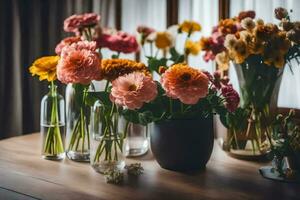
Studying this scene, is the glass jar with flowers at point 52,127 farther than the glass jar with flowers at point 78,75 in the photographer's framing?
Yes

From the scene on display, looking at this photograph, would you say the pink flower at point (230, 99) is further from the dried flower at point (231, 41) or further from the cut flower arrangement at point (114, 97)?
the dried flower at point (231, 41)

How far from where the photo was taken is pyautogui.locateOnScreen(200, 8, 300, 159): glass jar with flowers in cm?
141

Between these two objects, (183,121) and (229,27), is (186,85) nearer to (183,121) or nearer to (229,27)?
(183,121)

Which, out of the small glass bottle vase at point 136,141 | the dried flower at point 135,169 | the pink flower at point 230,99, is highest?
the pink flower at point 230,99

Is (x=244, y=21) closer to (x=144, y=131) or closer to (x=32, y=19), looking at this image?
(x=144, y=131)

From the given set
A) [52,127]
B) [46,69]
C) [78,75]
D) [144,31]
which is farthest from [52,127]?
[144,31]

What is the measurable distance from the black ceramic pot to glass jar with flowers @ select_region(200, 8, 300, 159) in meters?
0.10

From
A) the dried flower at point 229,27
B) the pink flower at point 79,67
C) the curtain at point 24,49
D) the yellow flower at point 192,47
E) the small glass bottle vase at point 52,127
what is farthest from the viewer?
the curtain at point 24,49

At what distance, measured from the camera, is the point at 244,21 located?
1482mm

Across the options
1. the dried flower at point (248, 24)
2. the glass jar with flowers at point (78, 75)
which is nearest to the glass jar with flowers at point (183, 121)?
the glass jar with flowers at point (78, 75)

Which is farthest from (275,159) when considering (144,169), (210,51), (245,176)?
(210,51)

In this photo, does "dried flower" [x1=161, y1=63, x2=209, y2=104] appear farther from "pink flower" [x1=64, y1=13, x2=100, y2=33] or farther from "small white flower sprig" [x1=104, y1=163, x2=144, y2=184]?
"pink flower" [x1=64, y1=13, x2=100, y2=33]

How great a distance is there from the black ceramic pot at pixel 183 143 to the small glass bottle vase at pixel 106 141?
0.11 metres

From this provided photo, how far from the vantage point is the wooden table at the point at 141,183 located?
1177mm
